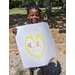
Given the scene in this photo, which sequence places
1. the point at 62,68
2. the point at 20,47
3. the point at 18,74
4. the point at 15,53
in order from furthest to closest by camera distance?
the point at 15,53 → the point at 62,68 → the point at 18,74 → the point at 20,47

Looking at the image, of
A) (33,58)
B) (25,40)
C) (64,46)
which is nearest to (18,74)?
(33,58)

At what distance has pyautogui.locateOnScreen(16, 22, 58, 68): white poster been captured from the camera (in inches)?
71.0

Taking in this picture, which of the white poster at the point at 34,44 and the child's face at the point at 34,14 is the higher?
the child's face at the point at 34,14

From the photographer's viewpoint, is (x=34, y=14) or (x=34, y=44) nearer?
(x=34, y=44)

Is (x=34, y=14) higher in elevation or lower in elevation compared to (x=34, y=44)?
higher

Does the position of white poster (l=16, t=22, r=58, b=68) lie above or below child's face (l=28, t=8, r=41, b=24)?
below

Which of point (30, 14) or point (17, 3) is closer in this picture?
point (30, 14)

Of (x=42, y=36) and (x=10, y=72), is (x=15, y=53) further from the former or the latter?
(x=42, y=36)

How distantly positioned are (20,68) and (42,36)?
54.8 inches

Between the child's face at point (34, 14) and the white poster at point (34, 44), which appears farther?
the child's face at point (34, 14)

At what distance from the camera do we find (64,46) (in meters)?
3.84

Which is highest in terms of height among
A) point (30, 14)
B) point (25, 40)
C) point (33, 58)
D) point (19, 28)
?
point (30, 14)

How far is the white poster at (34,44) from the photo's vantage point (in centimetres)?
180

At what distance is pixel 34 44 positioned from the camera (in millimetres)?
1828
